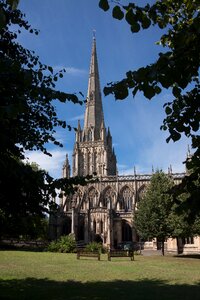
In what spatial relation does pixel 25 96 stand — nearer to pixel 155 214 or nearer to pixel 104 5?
pixel 104 5

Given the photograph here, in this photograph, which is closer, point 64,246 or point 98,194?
point 64,246

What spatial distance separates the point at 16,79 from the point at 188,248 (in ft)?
159

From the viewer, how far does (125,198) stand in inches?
2707

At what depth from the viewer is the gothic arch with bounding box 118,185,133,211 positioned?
68062 millimetres

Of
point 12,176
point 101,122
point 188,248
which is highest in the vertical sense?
point 101,122

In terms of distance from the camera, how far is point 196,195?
4.85 meters

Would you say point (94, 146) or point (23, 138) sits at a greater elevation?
point (94, 146)

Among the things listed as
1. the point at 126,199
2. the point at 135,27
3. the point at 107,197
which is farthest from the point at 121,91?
the point at 107,197

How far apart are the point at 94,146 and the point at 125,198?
16917 mm

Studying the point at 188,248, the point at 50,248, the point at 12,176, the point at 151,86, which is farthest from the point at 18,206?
the point at 188,248

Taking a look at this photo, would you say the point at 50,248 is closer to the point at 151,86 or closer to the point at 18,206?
the point at 18,206

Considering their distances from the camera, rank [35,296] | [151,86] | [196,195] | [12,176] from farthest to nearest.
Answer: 1. [35,296]
2. [12,176]
3. [196,195]
4. [151,86]

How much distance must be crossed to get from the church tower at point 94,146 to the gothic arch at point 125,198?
8.30m

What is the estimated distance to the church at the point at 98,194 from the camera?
194 feet
